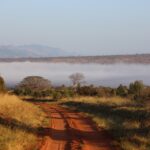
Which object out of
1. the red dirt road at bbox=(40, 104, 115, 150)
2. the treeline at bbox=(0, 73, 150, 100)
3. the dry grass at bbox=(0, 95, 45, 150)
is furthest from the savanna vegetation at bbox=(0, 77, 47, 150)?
the treeline at bbox=(0, 73, 150, 100)

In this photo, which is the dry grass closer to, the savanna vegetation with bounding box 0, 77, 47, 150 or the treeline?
the savanna vegetation with bounding box 0, 77, 47, 150

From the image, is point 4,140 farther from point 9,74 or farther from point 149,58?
point 149,58

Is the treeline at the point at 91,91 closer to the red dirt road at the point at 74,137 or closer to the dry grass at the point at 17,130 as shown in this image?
the dry grass at the point at 17,130

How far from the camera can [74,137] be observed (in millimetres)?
21266

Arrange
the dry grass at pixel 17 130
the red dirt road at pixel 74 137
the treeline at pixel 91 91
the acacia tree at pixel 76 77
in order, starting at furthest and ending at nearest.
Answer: the acacia tree at pixel 76 77 → the treeline at pixel 91 91 → the red dirt road at pixel 74 137 → the dry grass at pixel 17 130

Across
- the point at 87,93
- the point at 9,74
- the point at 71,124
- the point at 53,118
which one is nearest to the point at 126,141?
the point at 71,124

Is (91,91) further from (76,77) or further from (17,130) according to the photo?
(17,130)

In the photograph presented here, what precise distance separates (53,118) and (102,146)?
11502 mm

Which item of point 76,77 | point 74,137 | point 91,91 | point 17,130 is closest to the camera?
point 74,137

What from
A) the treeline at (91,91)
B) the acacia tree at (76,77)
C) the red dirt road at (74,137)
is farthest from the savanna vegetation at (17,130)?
the acacia tree at (76,77)

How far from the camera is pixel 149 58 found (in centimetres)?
16138

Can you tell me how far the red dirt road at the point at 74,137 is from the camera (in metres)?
18.8

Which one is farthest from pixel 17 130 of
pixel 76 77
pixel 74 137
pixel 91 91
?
pixel 76 77

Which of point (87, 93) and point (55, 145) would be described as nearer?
point (55, 145)
